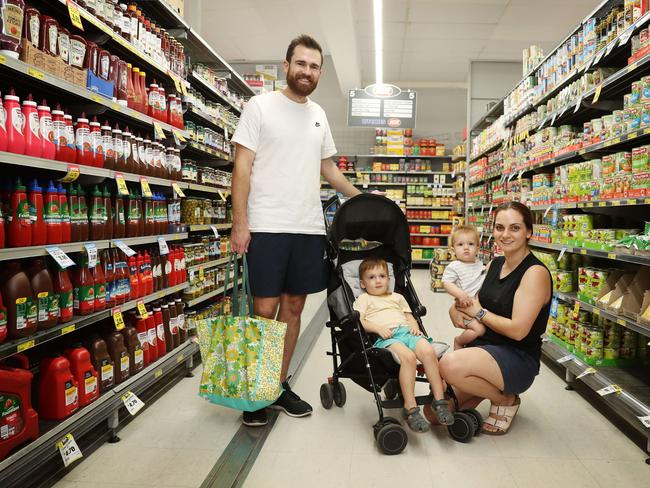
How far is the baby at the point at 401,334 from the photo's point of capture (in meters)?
2.32

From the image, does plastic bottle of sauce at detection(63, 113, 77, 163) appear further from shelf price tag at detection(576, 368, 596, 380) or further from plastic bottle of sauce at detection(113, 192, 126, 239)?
shelf price tag at detection(576, 368, 596, 380)

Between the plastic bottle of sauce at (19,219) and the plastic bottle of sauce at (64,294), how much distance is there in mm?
294

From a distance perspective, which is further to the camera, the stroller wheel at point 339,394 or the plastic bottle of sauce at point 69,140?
the stroller wheel at point 339,394

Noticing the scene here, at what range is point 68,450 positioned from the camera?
2.06 meters

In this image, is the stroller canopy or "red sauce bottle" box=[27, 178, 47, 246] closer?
"red sauce bottle" box=[27, 178, 47, 246]

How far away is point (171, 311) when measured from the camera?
3291 millimetres

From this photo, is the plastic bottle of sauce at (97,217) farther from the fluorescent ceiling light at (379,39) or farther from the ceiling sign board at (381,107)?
the ceiling sign board at (381,107)

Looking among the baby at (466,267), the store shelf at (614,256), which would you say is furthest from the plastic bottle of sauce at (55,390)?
the store shelf at (614,256)

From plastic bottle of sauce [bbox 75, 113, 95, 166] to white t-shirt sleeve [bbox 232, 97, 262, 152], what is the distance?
2.30ft

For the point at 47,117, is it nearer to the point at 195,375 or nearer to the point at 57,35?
the point at 57,35

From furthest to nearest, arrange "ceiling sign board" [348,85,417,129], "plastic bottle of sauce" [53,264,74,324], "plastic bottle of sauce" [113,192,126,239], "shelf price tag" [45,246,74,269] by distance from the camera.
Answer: "ceiling sign board" [348,85,417,129] → "plastic bottle of sauce" [113,192,126,239] → "plastic bottle of sauce" [53,264,74,324] → "shelf price tag" [45,246,74,269]

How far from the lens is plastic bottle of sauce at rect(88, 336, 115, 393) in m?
2.43

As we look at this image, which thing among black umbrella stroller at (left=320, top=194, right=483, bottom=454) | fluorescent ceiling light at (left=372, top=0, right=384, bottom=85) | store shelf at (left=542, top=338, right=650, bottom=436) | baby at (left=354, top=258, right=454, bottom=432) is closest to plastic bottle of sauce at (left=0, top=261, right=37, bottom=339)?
black umbrella stroller at (left=320, top=194, right=483, bottom=454)

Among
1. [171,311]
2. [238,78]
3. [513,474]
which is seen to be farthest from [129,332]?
[238,78]
